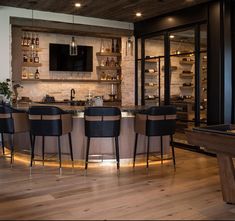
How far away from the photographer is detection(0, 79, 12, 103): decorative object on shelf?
264 inches

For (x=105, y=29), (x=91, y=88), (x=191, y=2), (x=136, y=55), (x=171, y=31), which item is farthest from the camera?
(x=91, y=88)

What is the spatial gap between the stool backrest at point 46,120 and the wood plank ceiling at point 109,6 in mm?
2657

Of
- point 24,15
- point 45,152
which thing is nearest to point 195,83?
point 45,152

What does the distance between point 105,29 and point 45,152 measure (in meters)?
3.88

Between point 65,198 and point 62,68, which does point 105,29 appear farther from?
point 65,198

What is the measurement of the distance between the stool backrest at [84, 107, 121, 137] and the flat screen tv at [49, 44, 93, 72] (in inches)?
172

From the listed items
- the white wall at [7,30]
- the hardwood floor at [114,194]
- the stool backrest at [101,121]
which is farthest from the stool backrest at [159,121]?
the white wall at [7,30]

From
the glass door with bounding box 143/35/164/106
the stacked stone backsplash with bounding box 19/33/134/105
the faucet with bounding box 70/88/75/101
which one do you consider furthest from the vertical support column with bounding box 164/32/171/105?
the faucet with bounding box 70/88/75/101

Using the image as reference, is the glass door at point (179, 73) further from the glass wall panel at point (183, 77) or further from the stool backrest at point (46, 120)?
the stool backrest at point (46, 120)

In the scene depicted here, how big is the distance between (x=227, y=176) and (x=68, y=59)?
6.31 meters

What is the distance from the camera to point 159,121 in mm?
5020

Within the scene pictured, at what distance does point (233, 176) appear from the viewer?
3627mm

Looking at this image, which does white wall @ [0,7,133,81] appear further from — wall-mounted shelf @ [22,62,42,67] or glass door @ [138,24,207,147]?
glass door @ [138,24,207,147]

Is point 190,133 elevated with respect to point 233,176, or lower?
elevated
